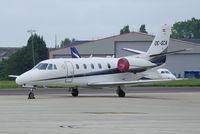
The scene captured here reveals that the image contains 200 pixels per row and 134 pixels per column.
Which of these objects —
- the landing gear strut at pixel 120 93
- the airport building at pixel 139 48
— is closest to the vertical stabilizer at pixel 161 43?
the landing gear strut at pixel 120 93

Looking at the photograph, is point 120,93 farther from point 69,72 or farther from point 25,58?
point 25,58

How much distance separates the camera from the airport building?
114 meters

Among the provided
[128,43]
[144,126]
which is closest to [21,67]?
[128,43]

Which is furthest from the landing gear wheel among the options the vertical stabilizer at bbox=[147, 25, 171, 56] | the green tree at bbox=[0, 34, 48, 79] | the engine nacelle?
the green tree at bbox=[0, 34, 48, 79]

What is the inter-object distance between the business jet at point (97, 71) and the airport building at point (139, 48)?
67.3 meters

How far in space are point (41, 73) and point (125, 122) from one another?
64.0 feet

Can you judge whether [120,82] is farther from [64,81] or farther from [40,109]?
[40,109]

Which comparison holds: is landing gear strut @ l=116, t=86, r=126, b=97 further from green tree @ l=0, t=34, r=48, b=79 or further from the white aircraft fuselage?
green tree @ l=0, t=34, r=48, b=79

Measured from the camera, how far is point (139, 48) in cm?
11462

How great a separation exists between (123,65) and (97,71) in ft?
5.55

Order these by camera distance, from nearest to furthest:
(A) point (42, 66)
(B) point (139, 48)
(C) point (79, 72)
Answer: (A) point (42, 66), (C) point (79, 72), (B) point (139, 48)

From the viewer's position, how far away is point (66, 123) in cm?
2178

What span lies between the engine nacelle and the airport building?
68541 millimetres

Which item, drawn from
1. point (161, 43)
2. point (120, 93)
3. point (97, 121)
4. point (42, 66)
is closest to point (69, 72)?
point (42, 66)
